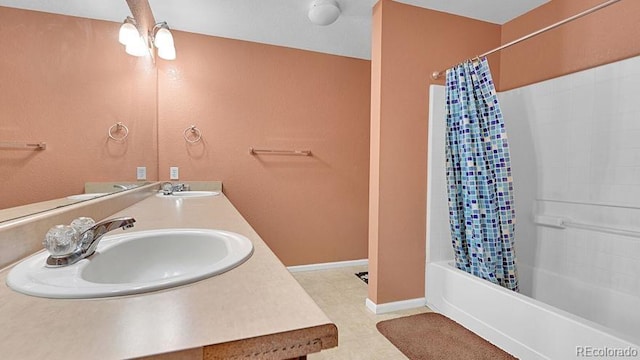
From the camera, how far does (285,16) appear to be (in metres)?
2.37

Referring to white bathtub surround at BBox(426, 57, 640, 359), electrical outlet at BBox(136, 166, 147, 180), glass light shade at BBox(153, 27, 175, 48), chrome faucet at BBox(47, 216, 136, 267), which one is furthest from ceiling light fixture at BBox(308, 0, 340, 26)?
chrome faucet at BBox(47, 216, 136, 267)

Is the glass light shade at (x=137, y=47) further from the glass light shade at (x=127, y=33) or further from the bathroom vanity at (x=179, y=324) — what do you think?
the bathroom vanity at (x=179, y=324)

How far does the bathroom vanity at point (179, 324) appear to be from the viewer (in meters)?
0.33

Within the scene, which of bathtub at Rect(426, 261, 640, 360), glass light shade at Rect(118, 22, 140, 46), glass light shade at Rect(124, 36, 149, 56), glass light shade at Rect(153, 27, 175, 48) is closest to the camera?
bathtub at Rect(426, 261, 640, 360)

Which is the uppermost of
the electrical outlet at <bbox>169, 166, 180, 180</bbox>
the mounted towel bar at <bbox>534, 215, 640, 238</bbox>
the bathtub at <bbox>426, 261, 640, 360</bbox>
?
the electrical outlet at <bbox>169, 166, 180, 180</bbox>

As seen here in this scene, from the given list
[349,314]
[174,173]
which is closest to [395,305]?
[349,314]

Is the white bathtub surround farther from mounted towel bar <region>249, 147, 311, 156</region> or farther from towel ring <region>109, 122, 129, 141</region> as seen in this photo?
towel ring <region>109, 122, 129, 141</region>

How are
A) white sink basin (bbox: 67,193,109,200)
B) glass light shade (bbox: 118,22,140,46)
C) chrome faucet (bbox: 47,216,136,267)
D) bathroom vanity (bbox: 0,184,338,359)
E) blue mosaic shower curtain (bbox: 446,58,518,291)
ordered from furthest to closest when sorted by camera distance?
blue mosaic shower curtain (bbox: 446,58,518,291) → glass light shade (bbox: 118,22,140,46) → white sink basin (bbox: 67,193,109,200) → chrome faucet (bbox: 47,216,136,267) → bathroom vanity (bbox: 0,184,338,359)

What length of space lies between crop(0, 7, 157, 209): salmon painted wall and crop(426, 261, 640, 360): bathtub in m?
2.08

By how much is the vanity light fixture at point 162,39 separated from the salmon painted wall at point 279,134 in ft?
1.19

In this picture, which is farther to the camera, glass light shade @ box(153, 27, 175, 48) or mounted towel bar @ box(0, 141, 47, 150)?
glass light shade @ box(153, 27, 175, 48)

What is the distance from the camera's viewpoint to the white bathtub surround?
1570 millimetres

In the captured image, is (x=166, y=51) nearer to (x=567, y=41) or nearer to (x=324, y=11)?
(x=324, y=11)

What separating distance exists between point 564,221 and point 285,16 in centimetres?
258
